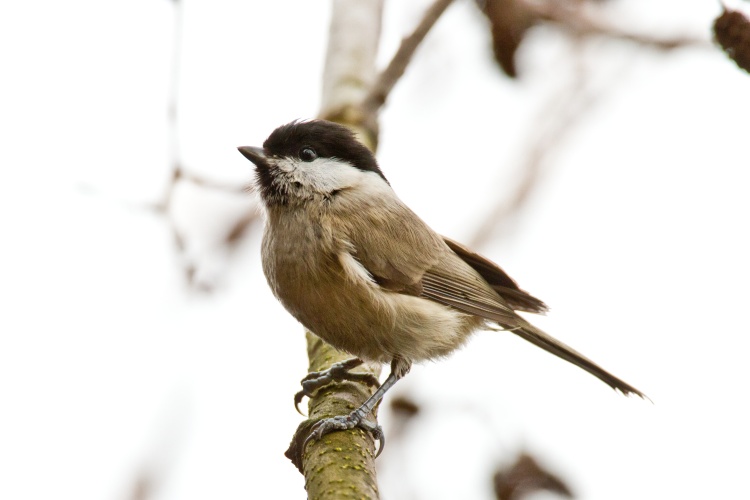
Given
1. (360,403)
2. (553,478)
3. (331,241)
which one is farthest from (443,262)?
(553,478)

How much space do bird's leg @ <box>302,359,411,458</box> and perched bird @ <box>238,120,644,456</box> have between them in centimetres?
1

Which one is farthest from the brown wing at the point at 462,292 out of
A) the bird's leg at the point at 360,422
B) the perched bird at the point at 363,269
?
the bird's leg at the point at 360,422

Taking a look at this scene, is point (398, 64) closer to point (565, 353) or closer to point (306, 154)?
point (306, 154)

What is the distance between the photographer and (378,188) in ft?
11.0

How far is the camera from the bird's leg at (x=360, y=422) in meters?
2.39

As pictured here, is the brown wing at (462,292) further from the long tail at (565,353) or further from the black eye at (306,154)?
the black eye at (306,154)

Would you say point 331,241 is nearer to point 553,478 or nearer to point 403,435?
point 403,435

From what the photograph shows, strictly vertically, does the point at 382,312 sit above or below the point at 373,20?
below

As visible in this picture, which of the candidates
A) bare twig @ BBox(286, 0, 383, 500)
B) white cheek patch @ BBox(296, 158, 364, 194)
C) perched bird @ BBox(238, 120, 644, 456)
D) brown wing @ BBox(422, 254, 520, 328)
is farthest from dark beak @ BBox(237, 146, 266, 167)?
brown wing @ BBox(422, 254, 520, 328)

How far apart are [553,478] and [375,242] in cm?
119

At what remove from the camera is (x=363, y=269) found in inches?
120

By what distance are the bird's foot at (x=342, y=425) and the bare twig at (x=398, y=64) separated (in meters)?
1.44

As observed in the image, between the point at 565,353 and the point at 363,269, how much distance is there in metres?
1.01

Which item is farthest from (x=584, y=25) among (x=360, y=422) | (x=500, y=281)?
(x=360, y=422)
